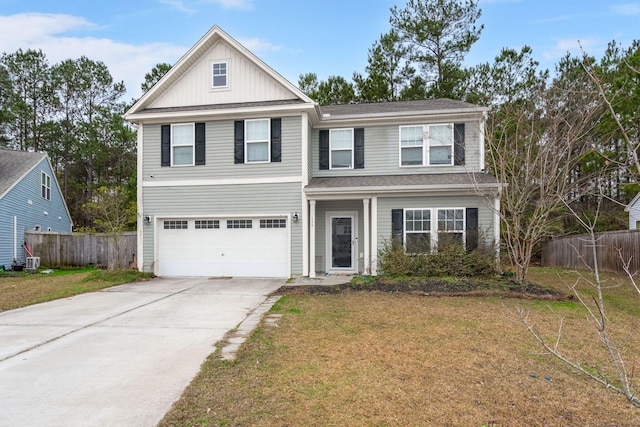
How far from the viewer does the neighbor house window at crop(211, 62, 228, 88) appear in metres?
13.1

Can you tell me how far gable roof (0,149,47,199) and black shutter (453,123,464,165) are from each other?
58.2ft

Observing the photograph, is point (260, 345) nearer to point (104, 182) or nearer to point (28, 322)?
point (28, 322)

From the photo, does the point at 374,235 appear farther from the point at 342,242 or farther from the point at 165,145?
the point at 165,145

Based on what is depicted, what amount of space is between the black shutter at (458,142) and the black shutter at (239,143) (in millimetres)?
6936

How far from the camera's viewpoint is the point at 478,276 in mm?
11094

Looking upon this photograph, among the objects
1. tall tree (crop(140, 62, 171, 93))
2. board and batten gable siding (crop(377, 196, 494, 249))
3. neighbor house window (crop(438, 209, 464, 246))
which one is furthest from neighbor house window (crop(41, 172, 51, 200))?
neighbor house window (crop(438, 209, 464, 246))

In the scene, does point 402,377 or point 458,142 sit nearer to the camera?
point 402,377

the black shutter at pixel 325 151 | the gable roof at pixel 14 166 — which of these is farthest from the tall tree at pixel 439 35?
the gable roof at pixel 14 166

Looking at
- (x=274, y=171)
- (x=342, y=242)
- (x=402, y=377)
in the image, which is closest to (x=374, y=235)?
(x=342, y=242)

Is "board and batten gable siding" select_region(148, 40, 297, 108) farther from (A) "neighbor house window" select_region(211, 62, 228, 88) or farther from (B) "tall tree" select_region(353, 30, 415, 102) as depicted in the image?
(B) "tall tree" select_region(353, 30, 415, 102)

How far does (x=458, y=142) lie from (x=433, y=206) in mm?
2484

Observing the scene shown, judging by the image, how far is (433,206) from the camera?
12.0 metres

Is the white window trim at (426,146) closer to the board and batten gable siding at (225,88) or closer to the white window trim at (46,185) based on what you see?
the board and batten gable siding at (225,88)

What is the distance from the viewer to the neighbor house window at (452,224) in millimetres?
11508
